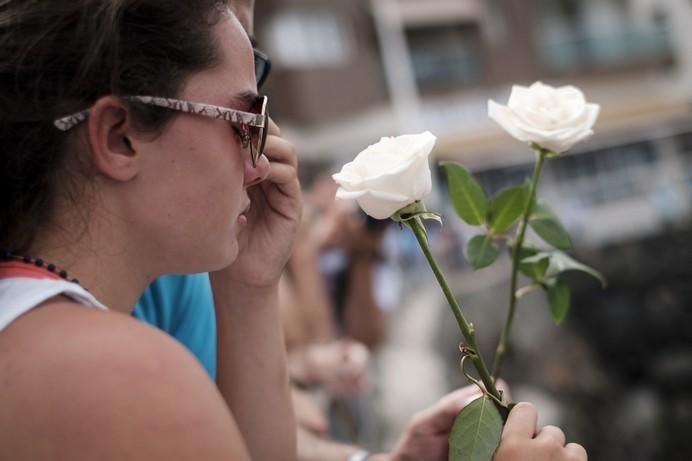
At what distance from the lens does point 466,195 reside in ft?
4.04

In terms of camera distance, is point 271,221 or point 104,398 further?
point 271,221

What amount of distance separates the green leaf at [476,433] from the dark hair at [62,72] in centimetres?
60

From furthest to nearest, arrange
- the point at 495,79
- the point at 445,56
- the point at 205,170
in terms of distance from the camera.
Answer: the point at 495,79 → the point at 445,56 → the point at 205,170

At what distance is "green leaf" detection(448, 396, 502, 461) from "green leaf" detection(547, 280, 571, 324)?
0.31 meters

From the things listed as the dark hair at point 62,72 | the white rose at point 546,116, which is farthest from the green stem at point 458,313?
the dark hair at point 62,72

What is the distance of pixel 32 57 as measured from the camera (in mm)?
1001

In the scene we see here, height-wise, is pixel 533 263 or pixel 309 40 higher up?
pixel 309 40

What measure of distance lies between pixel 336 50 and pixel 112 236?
1775 centimetres

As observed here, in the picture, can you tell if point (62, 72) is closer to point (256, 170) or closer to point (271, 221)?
point (256, 170)

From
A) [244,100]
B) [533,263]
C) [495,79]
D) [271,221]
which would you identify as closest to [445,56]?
[495,79]

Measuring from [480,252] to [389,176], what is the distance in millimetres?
325

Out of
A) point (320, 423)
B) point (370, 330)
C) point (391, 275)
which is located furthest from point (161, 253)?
point (391, 275)

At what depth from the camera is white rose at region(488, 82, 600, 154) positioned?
115 cm

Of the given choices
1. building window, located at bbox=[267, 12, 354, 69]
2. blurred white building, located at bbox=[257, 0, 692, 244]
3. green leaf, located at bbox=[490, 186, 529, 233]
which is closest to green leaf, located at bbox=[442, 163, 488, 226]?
green leaf, located at bbox=[490, 186, 529, 233]
